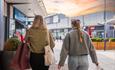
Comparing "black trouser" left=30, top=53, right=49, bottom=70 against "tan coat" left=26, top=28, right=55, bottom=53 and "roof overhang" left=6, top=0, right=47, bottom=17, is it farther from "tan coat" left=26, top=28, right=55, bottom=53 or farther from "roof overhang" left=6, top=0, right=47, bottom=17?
"roof overhang" left=6, top=0, right=47, bottom=17

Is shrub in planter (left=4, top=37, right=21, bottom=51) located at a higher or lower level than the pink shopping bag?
higher

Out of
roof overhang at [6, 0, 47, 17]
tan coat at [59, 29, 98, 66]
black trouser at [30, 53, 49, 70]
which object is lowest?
black trouser at [30, 53, 49, 70]

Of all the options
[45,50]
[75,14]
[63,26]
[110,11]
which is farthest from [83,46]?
[63,26]

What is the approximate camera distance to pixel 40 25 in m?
4.04

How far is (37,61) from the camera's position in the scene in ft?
13.2

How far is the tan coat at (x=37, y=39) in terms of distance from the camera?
157 inches

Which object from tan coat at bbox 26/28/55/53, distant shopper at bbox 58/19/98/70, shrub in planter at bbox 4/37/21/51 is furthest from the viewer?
shrub in planter at bbox 4/37/21/51

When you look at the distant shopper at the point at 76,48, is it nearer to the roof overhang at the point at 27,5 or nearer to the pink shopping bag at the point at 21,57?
the pink shopping bag at the point at 21,57

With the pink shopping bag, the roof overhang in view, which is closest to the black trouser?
the pink shopping bag

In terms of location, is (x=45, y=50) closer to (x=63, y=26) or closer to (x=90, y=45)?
(x=90, y=45)

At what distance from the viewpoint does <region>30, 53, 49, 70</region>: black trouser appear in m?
3.99

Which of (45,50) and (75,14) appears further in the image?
(75,14)

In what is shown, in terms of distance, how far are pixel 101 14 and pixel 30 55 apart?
2997cm

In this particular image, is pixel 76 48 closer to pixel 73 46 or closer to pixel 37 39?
pixel 73 46
